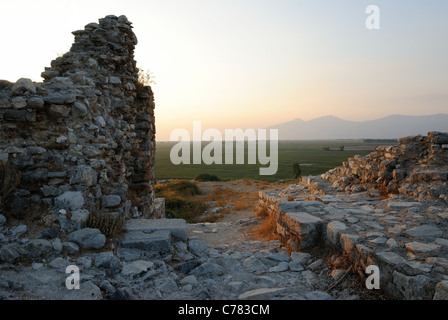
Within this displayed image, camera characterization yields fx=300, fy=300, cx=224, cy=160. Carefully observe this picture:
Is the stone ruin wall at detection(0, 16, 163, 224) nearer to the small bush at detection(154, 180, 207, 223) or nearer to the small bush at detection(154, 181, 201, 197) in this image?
the small bush at detection(154, 180, 207, 223)

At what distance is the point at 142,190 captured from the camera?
6.84 metres

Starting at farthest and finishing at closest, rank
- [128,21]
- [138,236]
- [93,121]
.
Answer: [128,21] → [93,121] → [138,236]

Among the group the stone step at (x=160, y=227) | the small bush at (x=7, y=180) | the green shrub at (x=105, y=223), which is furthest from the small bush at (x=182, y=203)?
the small bush at (x=7, y=180)

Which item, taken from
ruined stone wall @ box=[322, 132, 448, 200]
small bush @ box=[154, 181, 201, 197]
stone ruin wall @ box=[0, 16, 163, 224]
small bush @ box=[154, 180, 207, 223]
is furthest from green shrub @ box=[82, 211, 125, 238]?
small bush @ box=[154, 181, 201, 197]

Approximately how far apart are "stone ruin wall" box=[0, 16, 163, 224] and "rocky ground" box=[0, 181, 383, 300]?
63 cm

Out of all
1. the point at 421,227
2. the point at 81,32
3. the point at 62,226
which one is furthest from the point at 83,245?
the point at 421,227

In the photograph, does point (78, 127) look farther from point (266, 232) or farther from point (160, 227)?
point (266, 232)

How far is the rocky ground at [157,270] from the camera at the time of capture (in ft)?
9.48

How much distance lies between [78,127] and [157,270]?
2.52 meters

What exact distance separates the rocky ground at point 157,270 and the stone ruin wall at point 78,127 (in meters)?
0.63

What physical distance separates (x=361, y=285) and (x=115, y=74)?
536cm

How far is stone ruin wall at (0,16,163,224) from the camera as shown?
4.07 m
